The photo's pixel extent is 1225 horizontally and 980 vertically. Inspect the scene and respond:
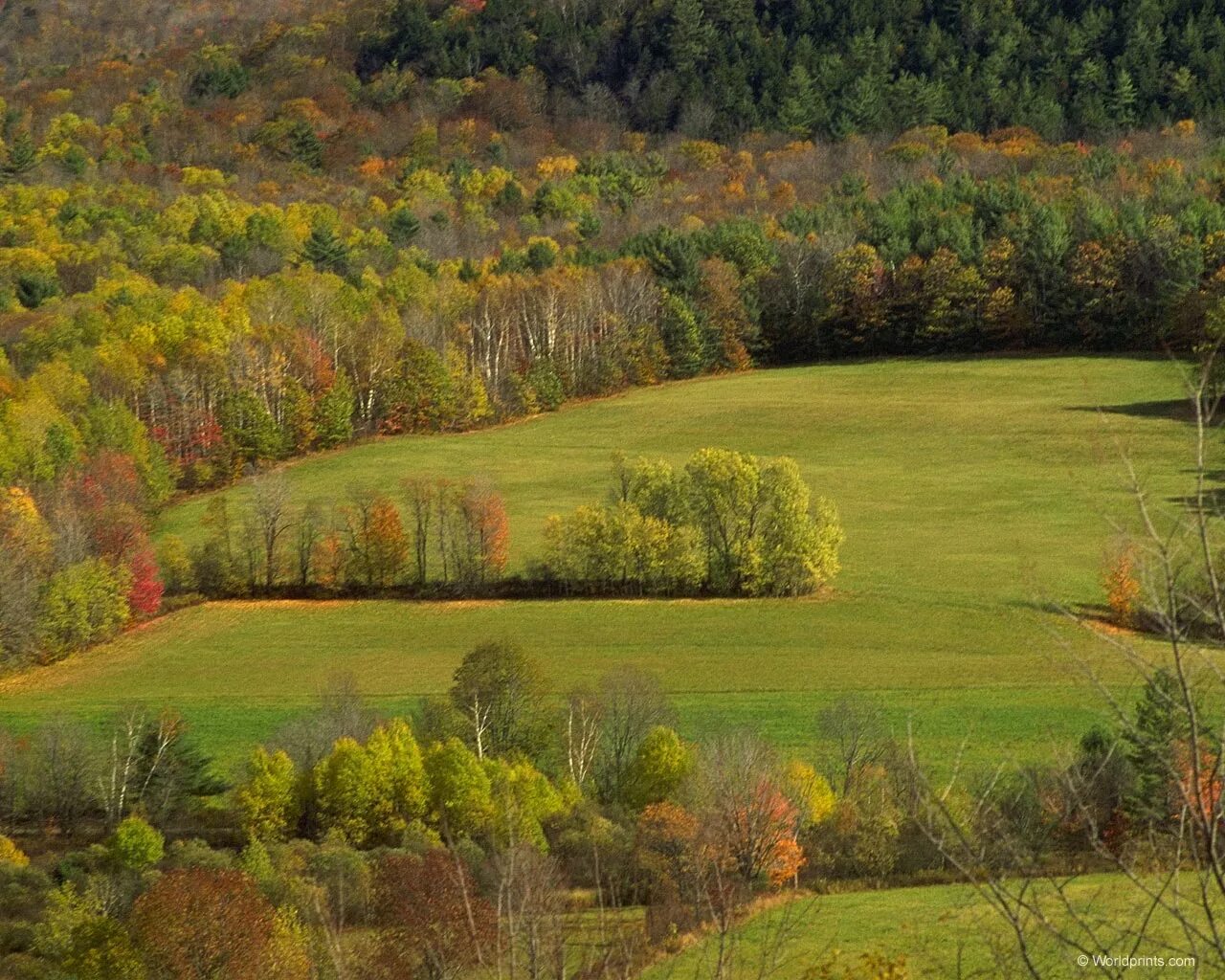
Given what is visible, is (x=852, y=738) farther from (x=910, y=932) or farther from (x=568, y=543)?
(x=568, y=543)

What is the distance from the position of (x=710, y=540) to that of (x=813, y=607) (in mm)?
4476

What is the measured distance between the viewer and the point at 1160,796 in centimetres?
3306

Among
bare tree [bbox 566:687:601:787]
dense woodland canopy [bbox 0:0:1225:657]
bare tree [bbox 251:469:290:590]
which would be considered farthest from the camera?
dense woodland canopy [bbox 0:0:1225:657]

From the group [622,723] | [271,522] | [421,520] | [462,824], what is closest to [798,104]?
[421,520]

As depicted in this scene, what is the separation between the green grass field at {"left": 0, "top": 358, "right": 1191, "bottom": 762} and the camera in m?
51.4

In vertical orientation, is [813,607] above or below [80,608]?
below

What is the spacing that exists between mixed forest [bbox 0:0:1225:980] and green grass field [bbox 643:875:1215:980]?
2.15 feet

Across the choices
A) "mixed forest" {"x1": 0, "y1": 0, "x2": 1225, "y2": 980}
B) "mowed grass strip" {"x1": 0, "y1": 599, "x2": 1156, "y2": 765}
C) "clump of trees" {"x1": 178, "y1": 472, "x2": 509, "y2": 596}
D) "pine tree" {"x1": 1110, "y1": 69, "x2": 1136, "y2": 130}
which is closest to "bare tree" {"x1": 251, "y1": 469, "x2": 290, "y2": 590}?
"clump of trees" {"x1": 178, "y1": 472, "x2": 509, "y2": 596}

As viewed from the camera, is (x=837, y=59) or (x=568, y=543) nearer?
(x=568, y=543)

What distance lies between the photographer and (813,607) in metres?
62.4

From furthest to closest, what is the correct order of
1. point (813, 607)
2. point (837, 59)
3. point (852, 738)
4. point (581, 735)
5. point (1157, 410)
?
point (837, 59) < point (1157, 410) < point (813, 607) < point (581, 735) < point (852, 738)

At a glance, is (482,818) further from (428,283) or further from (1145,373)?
(428,283)

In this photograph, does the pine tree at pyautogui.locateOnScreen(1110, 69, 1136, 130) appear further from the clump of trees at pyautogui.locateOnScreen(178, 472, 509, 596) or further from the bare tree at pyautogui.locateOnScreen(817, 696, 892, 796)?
the bare tree at pyautogui.locateOnScreen(817, 696, 892, 796)

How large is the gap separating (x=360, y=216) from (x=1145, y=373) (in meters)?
61.2
